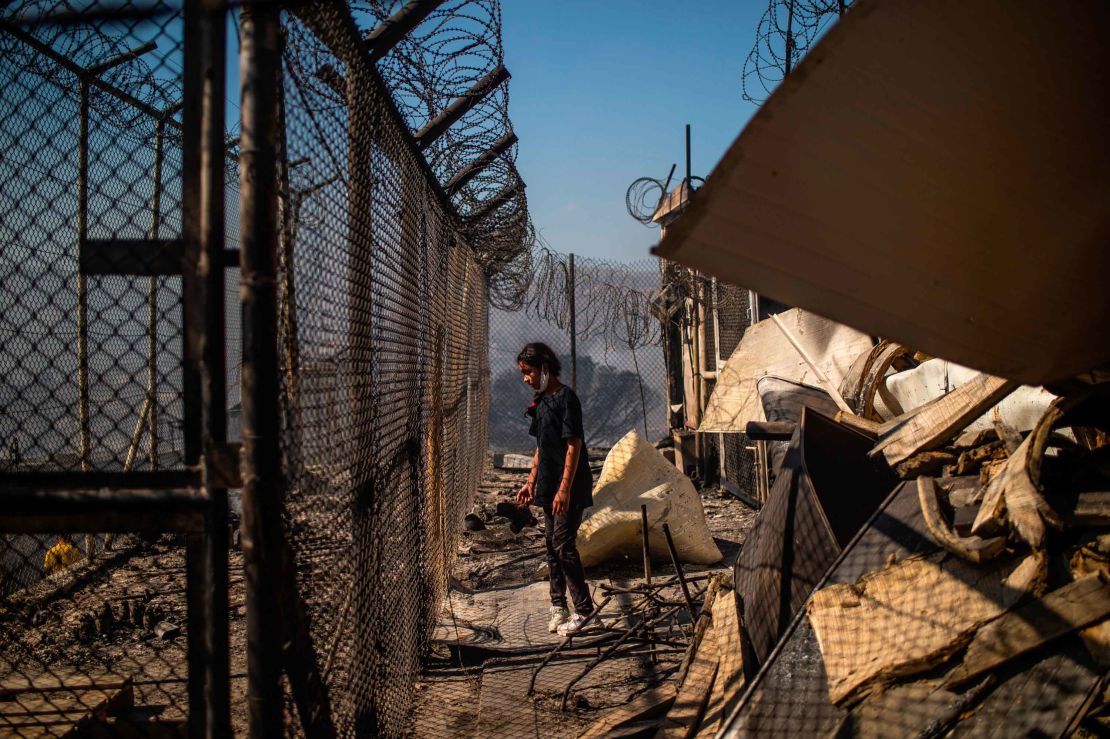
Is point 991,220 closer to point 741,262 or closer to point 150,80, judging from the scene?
point 741,262

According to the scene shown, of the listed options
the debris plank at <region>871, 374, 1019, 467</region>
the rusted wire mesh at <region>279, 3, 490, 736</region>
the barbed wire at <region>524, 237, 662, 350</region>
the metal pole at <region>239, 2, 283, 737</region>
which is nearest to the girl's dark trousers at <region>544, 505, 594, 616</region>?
the rusted wire mesh at <region>279, 3, 490, 736</region>

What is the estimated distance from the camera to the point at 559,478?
5.02 metres

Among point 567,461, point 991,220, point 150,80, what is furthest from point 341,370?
point 150,80

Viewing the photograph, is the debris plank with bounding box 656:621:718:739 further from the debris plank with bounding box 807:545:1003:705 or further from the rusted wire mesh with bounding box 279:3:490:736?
the rusted wire mesh with bounding box 279:3:490:736

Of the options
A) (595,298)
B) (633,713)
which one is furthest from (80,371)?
(595,298)

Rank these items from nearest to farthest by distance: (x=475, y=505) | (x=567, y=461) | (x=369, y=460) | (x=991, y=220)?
(x=991, y=220) < (x=369, y=460) < (x=567, y=461) < (x=475, y=505)

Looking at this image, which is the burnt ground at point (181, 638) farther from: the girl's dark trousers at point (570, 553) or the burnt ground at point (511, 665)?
A: the girl's dark trousers at point (570, 553)

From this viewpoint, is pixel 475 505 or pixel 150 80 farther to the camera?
pixel 475 505

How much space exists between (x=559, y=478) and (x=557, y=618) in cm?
86

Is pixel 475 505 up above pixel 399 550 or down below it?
below

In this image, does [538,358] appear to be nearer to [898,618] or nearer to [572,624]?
[572,624]

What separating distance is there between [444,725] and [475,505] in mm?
5257

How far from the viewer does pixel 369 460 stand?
2.74 m

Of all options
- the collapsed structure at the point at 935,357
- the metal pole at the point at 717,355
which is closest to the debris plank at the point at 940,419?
the collapsed structure at the point at 935,357
